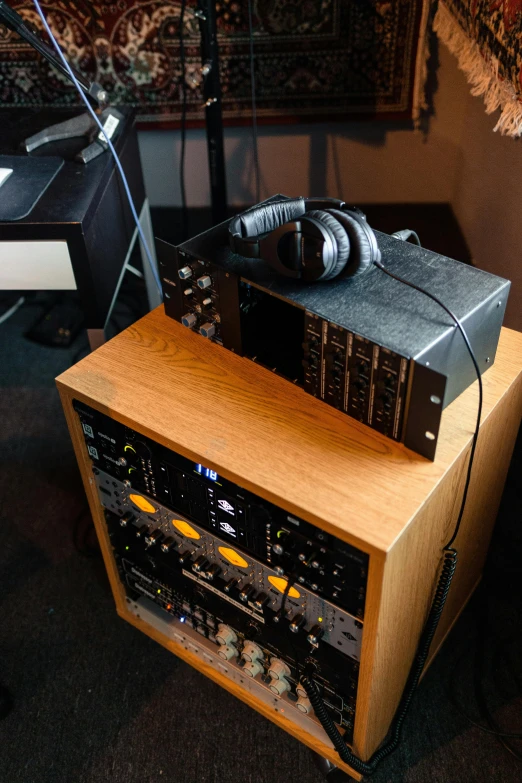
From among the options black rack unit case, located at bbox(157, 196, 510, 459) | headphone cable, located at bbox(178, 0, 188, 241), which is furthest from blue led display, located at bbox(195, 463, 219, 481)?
headphone cable, located at bbox(178, 0, 188, 241)

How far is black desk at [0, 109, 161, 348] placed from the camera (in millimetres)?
1274

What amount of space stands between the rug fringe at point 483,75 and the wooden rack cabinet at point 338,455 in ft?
1.53

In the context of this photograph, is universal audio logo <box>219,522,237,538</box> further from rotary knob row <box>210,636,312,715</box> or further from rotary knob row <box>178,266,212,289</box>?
rotary knob row <box>178,266,212,289</box>

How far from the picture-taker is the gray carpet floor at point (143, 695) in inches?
46.8

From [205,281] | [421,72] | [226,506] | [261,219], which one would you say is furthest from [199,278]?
[421,72]

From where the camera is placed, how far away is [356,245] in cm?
92

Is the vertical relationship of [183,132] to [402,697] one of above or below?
above

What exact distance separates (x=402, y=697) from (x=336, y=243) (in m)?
0.76

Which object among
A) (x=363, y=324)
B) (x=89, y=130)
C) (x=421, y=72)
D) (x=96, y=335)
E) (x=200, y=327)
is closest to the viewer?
(x=363, y=324)

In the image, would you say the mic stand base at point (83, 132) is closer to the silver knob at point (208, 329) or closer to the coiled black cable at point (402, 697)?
the silver knob at point (208, 329)

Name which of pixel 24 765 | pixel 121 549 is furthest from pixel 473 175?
pixel 24 765

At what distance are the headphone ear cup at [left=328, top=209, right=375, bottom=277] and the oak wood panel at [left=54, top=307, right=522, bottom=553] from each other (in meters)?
0.20

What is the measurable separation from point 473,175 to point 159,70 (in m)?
0.85

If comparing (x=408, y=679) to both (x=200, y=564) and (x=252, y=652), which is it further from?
(x=200, y=564)
